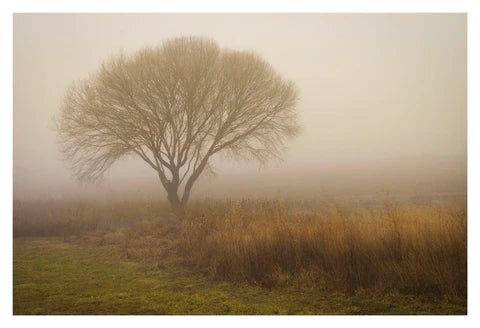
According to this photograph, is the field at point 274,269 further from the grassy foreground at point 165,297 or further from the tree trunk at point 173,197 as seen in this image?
the tree trunk at point 173,197

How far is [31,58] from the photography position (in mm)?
9430

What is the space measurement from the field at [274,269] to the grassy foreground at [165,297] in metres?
0.02

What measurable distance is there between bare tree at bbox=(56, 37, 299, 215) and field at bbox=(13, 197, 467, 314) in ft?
14.8

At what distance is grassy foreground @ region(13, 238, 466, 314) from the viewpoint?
539 cm

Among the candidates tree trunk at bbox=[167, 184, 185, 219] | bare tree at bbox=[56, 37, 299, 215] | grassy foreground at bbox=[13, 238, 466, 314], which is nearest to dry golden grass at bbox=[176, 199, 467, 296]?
grassy foreground at bbox=[13, 238, 466, 314]

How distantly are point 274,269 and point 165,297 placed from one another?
215 centimetres

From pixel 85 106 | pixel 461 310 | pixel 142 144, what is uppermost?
pixel 85 106

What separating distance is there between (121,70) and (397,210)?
1040 centimetres

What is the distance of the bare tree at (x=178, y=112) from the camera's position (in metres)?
12.2

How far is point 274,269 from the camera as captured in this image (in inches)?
258

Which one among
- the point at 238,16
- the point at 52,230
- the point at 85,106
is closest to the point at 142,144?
the point at 85,106

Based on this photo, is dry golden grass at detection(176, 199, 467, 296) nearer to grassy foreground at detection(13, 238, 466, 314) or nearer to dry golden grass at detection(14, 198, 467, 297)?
dry golden grass at detection(14, 198, 467, 297)

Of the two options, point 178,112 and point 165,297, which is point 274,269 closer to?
point 165,297

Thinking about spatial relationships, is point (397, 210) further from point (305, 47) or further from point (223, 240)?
point (305, 47)
